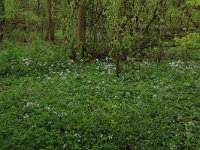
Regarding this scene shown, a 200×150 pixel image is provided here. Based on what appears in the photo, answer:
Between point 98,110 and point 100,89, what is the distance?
2.47 metres

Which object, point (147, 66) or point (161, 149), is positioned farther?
point (147, 66)

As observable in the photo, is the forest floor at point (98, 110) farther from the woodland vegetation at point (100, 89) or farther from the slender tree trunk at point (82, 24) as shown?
the slender tree trunk at point (82, 24)

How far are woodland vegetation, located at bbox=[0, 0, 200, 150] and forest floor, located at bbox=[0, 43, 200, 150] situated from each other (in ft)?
0.12

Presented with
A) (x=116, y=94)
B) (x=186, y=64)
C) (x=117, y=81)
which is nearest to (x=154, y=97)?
(x=116, y=94)

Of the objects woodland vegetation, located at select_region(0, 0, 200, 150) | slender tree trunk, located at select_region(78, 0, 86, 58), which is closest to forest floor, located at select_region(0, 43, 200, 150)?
woodland vegetation, located at select_region(0, 0, 200, 150)

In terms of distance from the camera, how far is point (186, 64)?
2223 centimetres

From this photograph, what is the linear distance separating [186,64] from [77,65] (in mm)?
6911

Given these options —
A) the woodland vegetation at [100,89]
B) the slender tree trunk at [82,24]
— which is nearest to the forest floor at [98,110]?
the woodland vegetation at [100,89]

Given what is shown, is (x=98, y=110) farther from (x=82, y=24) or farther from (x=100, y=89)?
(x=82, y=24)

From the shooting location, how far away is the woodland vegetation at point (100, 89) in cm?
1246

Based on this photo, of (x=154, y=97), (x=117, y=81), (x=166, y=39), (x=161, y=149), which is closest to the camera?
(x=161, y=149)

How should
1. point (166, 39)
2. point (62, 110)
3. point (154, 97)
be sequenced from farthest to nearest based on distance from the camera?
point (166, 39) < point (154, 97) < point (62, 110)

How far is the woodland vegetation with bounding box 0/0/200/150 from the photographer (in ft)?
40.9

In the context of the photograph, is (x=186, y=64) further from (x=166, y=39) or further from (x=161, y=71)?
(x=166, y=39)
